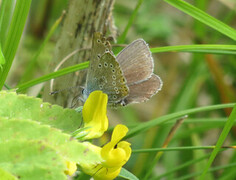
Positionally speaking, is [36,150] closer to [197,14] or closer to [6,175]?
[6,175]

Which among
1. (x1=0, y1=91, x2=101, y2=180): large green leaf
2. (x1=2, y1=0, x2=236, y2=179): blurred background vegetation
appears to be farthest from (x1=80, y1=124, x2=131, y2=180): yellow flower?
(x1=2, y1=0, x2=236, y2=179): blurred background vegetation

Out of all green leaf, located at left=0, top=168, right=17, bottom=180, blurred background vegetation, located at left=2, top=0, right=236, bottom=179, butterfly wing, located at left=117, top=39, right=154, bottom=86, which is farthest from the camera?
blurred background vegetation, located at left=2, top=0, right=236, bottom=179

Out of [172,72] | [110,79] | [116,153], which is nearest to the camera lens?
[116,153]

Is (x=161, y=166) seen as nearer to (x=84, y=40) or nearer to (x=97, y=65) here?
(x=84, y=40)

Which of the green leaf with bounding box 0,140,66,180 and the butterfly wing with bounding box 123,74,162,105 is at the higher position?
the green leaf with bounding box 0,140,66,180

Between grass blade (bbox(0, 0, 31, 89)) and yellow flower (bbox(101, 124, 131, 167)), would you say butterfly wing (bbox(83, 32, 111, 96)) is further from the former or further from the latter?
yellow flower (bbox(101, 124, 131, 167))

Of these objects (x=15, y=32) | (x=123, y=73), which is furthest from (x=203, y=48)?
(x=15, y=32)

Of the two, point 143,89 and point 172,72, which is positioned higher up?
point 143,89
